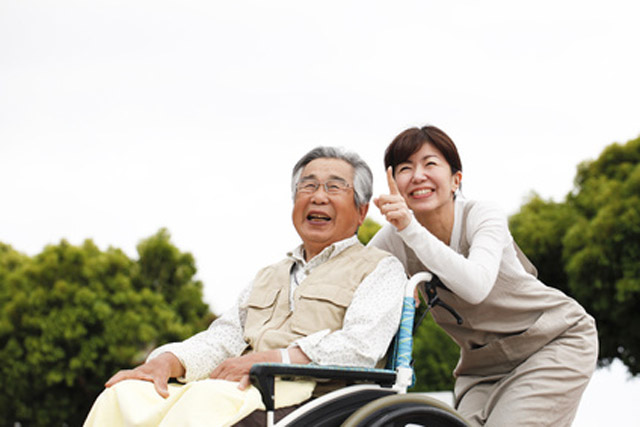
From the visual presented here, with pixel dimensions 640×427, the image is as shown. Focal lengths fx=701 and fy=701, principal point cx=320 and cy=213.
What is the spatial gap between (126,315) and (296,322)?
15.9 metres

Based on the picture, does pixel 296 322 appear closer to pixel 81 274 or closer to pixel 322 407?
pixel 322 407

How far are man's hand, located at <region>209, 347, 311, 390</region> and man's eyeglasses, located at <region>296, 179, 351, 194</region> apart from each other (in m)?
0.72

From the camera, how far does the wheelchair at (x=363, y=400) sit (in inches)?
82.6

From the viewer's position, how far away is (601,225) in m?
14.2

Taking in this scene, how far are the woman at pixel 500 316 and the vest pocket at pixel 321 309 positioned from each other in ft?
1.61

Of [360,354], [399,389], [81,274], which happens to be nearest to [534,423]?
[399,389]

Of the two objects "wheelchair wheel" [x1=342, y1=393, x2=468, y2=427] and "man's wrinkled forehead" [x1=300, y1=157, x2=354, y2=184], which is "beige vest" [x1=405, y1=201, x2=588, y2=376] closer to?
"man's wrinkled forehead" [x1=300, y1=157, x2=354, y2=184]

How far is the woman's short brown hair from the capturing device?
2.98 meters

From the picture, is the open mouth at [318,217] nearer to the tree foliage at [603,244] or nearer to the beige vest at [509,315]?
the beige vest at [509,315]

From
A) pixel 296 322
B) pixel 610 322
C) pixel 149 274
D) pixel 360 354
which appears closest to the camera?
pixel 360 354

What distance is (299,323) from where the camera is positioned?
257cm

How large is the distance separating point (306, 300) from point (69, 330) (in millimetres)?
15494

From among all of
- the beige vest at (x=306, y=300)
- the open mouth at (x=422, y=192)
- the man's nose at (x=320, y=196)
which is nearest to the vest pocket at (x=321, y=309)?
the beige vest at (x=306, y=300)

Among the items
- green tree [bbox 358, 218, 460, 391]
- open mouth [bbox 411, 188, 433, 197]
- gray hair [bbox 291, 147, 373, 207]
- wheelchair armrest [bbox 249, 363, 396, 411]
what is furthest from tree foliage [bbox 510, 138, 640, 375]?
wheelchair armrest [bbox 249, 363, 396, 411]
